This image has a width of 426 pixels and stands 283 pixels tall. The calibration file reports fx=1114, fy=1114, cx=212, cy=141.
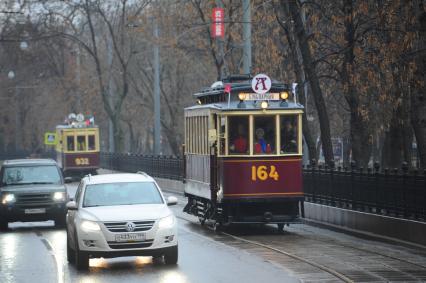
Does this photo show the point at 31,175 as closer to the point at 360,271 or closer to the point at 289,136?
the point at 289,136

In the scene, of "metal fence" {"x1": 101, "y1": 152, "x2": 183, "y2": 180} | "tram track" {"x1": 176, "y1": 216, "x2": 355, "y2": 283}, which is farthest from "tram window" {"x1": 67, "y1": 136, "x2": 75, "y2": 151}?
"tram track" {"x1": 176, "y1": 216, "x2": 355, "y2": 283}

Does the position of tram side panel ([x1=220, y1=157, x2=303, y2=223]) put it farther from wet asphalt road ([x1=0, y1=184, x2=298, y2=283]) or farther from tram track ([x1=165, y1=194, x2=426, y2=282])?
wet asphalt road ([x1=0, y1=184, x2=298, y2=283])

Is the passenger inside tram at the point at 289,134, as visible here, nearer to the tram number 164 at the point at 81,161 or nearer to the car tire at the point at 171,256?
the car tire at the point at 171,256

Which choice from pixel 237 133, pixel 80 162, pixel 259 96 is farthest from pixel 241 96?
pixel 80 162

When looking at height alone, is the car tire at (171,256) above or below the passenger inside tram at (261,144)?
below

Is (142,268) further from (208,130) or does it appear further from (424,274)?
(208,130)

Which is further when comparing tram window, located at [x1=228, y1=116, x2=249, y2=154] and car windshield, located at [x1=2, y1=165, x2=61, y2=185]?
car windshield, located at [x1=2, y1=165, x2=61, y2=185]

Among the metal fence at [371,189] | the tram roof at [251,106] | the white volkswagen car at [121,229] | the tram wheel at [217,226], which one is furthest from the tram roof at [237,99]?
the white volkswagen car at [121,229]

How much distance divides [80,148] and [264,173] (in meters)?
36.1

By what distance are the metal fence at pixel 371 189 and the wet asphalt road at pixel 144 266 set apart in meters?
3.65

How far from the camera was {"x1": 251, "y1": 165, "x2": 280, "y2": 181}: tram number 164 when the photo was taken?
24.2 metres

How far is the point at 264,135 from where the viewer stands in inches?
964

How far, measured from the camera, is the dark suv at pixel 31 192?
2683 cm

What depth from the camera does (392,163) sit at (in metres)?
→ 37.5
